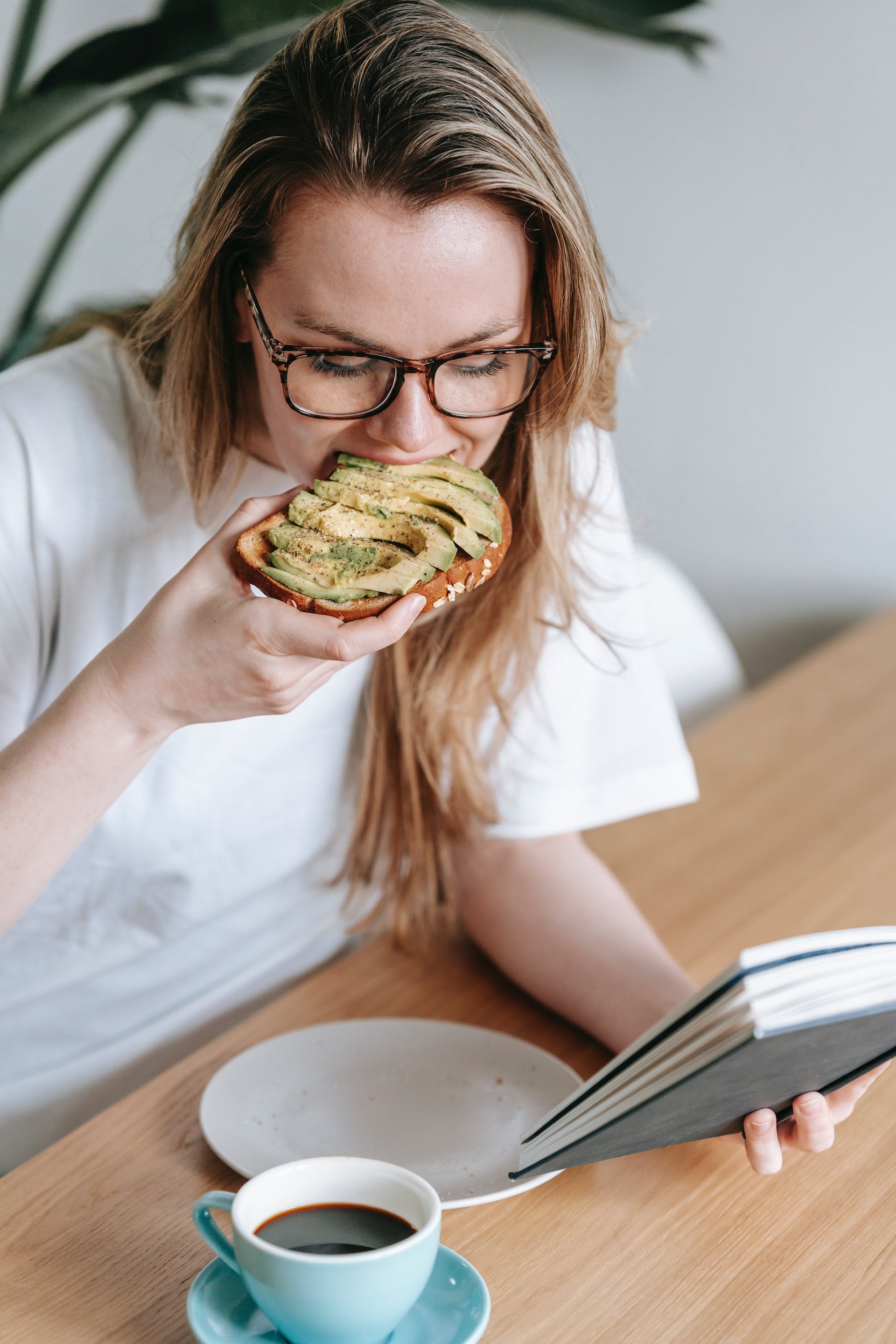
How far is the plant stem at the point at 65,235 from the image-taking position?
2920 millimetres

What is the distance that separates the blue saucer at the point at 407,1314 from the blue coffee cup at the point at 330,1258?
0.02 m

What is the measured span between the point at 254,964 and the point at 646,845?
1.81 ft

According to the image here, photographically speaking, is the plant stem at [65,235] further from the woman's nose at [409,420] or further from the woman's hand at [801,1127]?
the woman's hand at [801,1127]

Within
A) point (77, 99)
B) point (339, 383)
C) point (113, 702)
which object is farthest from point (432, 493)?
point (77, 99)

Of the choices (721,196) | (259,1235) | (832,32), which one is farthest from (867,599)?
(259,1235)

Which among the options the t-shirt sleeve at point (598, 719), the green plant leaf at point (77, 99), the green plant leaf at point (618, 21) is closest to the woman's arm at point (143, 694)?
the t-shirt sleeve at point (598, 719)

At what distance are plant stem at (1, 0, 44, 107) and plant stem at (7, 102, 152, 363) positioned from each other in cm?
26

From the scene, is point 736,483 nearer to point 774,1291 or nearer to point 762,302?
point 762,302

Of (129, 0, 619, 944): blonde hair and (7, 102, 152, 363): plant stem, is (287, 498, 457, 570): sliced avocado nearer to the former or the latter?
(129, 0, 619, 944): blonde hair

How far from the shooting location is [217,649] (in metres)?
0.91

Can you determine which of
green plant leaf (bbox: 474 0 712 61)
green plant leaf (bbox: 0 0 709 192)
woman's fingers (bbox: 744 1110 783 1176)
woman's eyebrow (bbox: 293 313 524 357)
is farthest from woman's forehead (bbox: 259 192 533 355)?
green plant leaf (bbox: 0 0 709 192)

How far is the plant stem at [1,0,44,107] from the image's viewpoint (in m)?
2.75

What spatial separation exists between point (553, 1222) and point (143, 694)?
0.55 metres

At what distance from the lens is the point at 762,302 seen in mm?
2477
